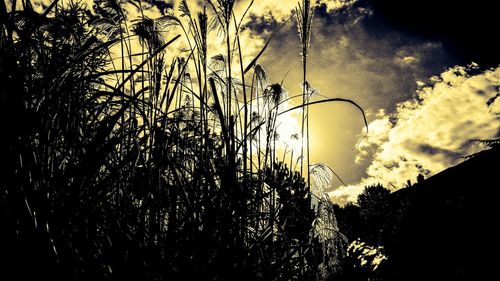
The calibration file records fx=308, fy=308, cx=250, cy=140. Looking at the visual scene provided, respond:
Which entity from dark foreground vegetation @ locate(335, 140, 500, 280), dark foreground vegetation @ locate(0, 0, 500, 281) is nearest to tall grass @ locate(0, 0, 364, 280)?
dark foreground vegetation @ locate(0, 0, 500, 281)

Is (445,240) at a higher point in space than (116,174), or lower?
lower

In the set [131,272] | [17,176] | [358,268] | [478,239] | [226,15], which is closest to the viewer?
[17,176]

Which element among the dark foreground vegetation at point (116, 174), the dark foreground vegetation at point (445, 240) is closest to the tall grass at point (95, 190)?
the dark foreground vegetation at point (116, 174)

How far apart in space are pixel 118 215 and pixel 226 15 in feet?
3.31

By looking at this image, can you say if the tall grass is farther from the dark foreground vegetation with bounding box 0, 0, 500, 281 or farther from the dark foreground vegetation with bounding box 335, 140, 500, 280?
the dark foreground vegetation with bounding box 335, 140, 500, 280

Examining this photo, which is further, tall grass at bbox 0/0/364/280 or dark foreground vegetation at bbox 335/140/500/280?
dark foreground vegetation at bbox 335/140/500/280

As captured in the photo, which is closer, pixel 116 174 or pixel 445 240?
pixel 116 174

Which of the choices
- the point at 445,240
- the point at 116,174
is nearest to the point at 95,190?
the point at 116,174

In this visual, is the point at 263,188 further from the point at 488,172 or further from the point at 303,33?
the point at 488,172

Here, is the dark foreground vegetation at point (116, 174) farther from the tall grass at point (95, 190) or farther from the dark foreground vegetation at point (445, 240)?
the dark foreground vegetation at point (445, 240)

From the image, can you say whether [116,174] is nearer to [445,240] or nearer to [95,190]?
[95,190]

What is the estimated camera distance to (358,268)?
15.9 ft

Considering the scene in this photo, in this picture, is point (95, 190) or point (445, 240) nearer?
point (95, 190)

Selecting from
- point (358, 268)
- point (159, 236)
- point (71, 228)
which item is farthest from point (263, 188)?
point (358, 268)
